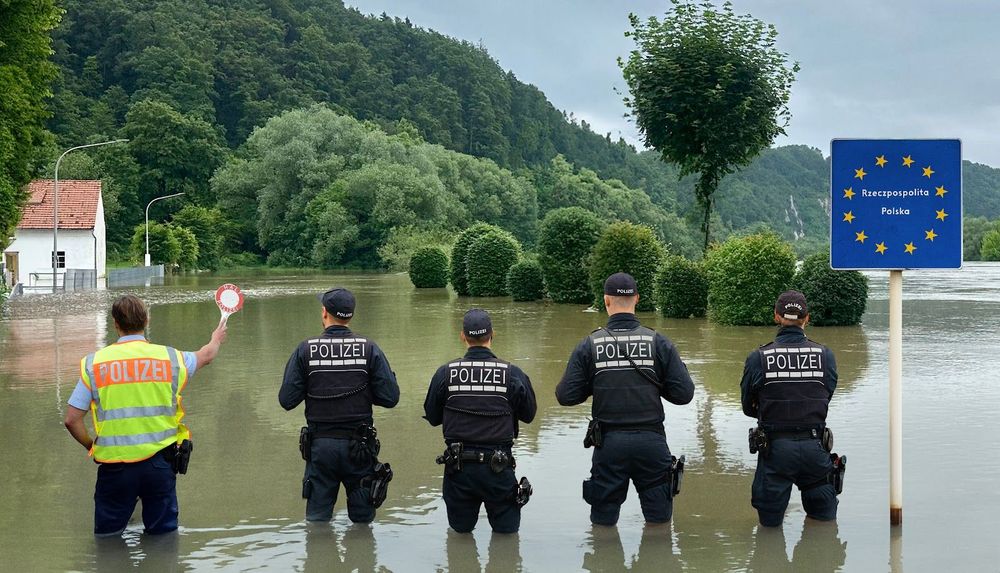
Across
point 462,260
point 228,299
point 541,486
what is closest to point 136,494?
point 228,299

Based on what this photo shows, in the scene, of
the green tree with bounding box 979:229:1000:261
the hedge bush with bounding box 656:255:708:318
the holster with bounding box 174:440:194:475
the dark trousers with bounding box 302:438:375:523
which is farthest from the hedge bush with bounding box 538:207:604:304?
the green tree with bounding box 979:229:1000:261

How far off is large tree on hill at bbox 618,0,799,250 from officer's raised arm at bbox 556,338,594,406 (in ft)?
79.4

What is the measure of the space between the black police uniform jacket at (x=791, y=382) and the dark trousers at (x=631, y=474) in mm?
759

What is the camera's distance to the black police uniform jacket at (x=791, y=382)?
7055mm

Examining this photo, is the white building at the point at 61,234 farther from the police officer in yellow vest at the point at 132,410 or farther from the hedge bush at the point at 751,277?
the police officer in yellow vest at the point at 132,410

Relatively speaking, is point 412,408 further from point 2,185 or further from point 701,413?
point 2,185

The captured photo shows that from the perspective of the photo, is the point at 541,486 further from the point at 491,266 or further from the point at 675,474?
the point at 491,266

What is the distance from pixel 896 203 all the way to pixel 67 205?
67.3 meters

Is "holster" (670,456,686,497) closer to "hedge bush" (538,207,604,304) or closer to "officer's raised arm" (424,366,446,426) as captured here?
"officer's raised arm" (424,366,446,426)

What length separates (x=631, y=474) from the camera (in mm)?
6969

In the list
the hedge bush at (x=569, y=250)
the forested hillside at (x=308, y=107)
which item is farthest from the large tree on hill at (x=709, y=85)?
the forested hillside at (x=308, y=107)

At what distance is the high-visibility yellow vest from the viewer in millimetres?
6609

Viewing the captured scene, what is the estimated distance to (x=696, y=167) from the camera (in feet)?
106

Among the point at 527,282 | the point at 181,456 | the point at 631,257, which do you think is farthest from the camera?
the point at 527,282
